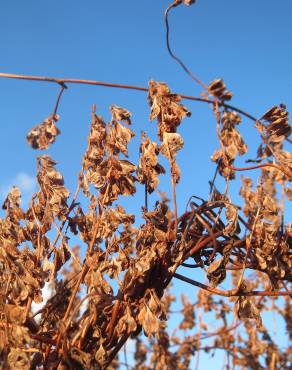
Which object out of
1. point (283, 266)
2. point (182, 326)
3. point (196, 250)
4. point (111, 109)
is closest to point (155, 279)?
point (196, 250)

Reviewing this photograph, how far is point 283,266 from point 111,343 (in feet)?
1.78

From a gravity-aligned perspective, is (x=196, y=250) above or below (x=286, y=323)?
below

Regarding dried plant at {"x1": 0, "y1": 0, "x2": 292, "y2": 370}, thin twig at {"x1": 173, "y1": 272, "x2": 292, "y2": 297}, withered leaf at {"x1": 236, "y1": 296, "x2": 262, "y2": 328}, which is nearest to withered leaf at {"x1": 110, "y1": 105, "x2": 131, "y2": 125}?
dried plant at {"x1": 0, "y1": 0, "x2": 292, "y2": 370}

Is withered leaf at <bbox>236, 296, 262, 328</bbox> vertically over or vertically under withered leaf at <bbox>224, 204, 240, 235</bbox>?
under

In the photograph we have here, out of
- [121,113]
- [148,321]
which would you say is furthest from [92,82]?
[148,321]

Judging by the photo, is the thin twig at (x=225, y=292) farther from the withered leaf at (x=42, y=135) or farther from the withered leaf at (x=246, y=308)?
the withered leaf at (x=42, y=135)

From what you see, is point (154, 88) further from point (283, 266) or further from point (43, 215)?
point (283, 266)

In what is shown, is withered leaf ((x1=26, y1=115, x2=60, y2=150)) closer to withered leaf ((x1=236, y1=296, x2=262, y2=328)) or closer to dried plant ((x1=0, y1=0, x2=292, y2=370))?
dried plant ((x1=0, y1=0, x2=292, y2=370))

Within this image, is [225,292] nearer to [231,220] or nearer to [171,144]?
[231,220]

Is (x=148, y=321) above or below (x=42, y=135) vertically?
below

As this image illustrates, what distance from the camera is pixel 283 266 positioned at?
56.2 inches

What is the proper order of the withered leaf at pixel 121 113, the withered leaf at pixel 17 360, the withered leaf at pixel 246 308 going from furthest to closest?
1. the withered leaf at pixel 121 113
2. the withered leaf at pixel 246 308
3. the withered leaf at pixel 17 360

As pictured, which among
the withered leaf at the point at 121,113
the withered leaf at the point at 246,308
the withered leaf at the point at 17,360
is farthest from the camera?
the withered leaf at the point at 121,113

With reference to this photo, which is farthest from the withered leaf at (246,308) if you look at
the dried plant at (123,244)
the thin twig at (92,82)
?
the thin twig at (92,82)
